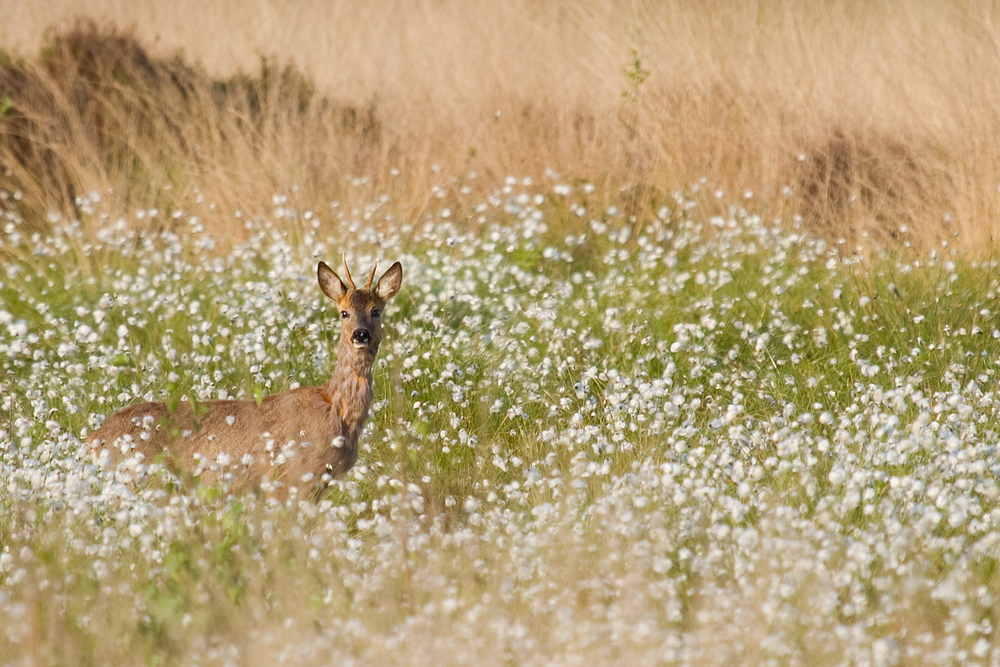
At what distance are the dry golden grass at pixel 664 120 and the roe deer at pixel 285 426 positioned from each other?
334 centimetres

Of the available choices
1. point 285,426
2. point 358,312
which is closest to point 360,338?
point 358,312

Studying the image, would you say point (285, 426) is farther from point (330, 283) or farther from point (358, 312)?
point (330, 283)

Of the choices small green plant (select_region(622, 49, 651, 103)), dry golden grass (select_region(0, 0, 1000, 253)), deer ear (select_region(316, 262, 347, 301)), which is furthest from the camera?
small green plant (select_region(622, 49, 651, 103))

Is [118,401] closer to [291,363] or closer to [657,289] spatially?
[291,363]

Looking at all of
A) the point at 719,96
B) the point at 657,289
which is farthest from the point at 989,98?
the point at 657,289

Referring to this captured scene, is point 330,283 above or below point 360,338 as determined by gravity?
above

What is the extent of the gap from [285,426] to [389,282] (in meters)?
0.88

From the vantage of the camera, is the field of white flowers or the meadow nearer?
the field of white flowers

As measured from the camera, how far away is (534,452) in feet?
17.8

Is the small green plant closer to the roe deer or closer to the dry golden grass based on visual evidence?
the dry golden grass

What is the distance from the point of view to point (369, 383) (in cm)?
530

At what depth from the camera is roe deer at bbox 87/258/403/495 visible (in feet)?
16.5

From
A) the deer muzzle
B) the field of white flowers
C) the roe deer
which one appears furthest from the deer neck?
the field of white flowers

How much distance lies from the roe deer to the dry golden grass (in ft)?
10.9
